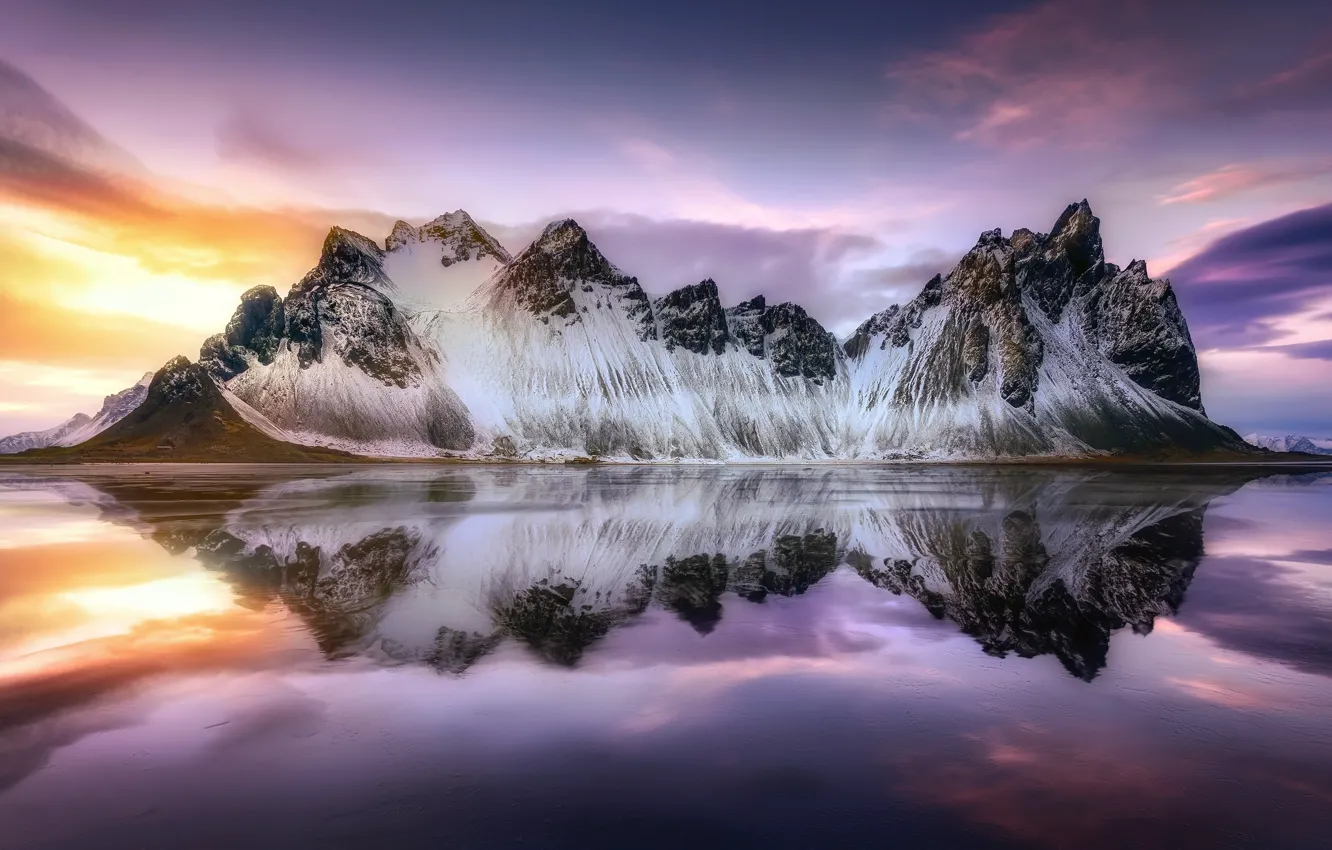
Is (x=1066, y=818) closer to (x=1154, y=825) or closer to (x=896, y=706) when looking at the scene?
(x=1154, y=825)

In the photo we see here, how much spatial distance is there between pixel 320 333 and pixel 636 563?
17011cm

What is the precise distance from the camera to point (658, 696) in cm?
1220

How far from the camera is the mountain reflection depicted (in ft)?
54.7

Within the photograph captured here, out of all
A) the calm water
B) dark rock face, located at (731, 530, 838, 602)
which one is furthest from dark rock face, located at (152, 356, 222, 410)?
dark rock face, located at (731, 530, 838, 602)

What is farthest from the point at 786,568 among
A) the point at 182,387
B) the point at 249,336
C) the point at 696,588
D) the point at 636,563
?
the point at 249,336

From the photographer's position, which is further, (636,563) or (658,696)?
(636,563)

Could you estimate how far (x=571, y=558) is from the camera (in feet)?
84.4

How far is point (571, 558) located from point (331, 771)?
16.5 metres

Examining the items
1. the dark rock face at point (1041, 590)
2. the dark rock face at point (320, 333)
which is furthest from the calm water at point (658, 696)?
the dark rock face at point (320, 333)

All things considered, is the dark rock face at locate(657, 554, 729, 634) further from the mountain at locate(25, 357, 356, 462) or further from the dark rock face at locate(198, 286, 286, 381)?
the dark rock face at locate(198, 286, 286, 381)

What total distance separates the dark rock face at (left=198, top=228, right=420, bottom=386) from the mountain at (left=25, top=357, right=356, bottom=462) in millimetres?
10802

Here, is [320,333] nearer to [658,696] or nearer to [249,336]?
[249,336]

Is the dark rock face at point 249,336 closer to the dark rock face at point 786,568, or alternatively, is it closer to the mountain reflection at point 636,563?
the mountain reflection at point 636,563

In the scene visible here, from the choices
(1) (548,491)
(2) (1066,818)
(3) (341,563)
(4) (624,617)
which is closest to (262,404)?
(1) (548,491)
